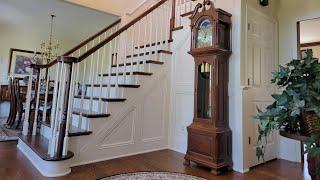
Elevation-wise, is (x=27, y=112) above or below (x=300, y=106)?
below

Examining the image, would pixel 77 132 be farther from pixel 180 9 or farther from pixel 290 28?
pixel 290 28

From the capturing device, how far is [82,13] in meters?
5.44

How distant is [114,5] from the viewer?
481 cm

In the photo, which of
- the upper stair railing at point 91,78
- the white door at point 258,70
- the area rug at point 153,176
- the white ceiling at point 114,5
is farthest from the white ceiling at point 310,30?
the white ceiling at point 114,5

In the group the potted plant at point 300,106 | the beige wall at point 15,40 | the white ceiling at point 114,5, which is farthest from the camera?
the beige wall at point 15,40

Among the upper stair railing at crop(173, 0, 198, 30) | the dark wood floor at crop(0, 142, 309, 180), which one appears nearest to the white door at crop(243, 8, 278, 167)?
the dark wood floor at crop(0, 142, 309, 180)

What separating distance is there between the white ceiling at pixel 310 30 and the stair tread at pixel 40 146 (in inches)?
155

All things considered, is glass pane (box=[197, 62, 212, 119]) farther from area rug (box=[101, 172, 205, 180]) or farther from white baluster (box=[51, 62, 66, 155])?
white baluster (box=[51, 62, 66, 155])

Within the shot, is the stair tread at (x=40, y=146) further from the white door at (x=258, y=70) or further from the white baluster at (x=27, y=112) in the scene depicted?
the white door at (x=258, y=70)

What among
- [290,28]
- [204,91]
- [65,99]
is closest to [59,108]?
[65,99]

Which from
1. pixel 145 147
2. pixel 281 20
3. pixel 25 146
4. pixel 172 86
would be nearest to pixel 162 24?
pixel 172 86

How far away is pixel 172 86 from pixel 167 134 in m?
0.83

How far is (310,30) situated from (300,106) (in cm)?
329

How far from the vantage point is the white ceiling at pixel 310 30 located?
352 cm
